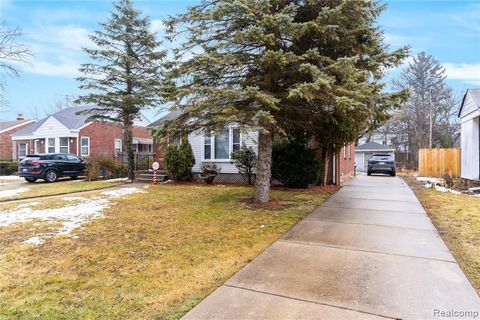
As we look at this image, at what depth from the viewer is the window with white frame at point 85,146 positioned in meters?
23.6

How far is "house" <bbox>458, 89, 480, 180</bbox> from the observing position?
12783 mm

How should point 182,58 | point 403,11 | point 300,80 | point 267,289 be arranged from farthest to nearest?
point 403,11 < point 182,58 < point 300,80 < point 267,289

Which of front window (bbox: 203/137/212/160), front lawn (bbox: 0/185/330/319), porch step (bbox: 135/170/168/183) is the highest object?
front window (bbox: 203/137/212/160)

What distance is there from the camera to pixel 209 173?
14.2 m

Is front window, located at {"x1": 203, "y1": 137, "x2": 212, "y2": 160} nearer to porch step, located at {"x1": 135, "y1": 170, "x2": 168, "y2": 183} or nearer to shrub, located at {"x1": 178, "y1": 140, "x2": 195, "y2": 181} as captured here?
shrub, located at {"x1": 178, "y1": 140, "x2": 195, "y2": 181}

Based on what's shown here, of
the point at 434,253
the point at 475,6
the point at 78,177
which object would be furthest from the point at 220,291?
the point at 78,177

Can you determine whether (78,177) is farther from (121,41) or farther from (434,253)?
(434,253)

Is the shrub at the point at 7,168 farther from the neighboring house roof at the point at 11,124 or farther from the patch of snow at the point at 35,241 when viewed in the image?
the patch of snow at the point at 35,241

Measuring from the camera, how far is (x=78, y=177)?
19062mm

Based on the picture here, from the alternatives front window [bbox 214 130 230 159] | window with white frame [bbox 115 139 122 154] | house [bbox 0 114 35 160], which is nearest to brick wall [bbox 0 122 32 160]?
house [bbox 0 114 35 160]

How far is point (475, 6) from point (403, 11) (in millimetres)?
3392

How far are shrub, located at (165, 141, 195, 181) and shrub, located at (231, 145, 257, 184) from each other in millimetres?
2403

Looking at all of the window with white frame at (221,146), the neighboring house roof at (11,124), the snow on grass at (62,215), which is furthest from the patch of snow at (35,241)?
the neighboring house roof at (11,124)

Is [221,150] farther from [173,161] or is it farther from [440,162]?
[440,162]
